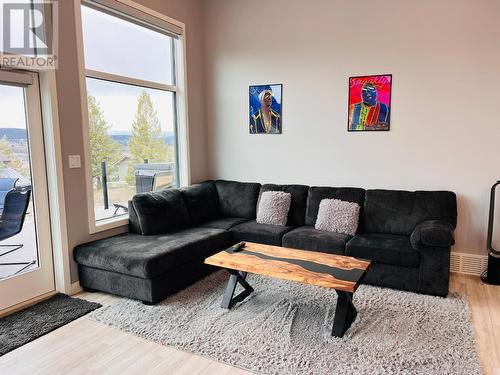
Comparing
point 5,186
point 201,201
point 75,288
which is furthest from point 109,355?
point 201,201

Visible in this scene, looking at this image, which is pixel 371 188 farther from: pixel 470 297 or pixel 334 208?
pixel 470 297

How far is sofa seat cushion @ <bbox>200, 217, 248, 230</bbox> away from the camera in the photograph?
4.04m

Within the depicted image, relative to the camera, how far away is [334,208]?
378cm

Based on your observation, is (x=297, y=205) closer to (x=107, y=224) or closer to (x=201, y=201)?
(x=201, y=201)

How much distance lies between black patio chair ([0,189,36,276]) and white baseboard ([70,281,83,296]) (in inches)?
16.7

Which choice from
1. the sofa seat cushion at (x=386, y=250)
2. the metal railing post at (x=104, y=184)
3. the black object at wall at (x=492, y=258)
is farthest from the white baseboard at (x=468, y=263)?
the metal railing post at (x=104, y=184)

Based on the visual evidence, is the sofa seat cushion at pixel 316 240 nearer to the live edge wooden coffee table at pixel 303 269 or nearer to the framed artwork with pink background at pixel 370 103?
the live edge wooden coffee table at pixel 303 269

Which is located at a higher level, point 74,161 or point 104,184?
point 74,161

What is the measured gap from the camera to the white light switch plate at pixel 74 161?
3153 millimetres

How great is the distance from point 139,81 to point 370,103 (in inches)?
99.2

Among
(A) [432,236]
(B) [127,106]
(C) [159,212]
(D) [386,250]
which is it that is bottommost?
(D) [386,250]

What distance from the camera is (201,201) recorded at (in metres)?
4.33

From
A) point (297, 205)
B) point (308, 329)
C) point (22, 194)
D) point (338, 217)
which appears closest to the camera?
point (308, 329)

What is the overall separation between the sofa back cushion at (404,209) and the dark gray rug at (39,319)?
273 cm
